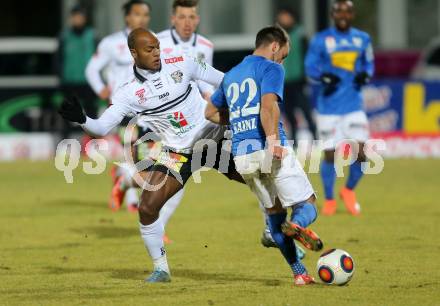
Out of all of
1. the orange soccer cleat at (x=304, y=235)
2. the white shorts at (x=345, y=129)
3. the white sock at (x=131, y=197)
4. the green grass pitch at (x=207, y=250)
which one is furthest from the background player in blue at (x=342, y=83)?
the orange soccer cleat at (x=304, y=235)

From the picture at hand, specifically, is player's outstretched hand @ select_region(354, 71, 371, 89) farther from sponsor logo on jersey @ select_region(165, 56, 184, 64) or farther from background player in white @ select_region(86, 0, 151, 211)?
sponsor logo on jersey @ select_region(165, 56, 184, 64)

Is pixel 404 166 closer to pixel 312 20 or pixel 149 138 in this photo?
pixel 149 138

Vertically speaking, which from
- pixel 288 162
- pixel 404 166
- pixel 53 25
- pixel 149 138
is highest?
pixel 288 162

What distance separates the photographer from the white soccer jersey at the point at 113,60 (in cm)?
1415

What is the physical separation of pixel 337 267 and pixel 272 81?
1.48 metres

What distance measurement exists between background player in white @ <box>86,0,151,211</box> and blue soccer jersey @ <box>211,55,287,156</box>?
15.3 ft

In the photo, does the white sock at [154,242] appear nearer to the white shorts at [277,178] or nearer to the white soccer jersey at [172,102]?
the white soccer jersey at [172,102]

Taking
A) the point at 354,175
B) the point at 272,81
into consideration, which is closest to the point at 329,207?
the point at 354,175

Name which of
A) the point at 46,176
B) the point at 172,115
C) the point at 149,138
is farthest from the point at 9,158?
the point at 172,115

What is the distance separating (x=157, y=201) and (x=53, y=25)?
27502 millimetres

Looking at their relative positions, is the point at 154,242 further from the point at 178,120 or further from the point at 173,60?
the point at 173,60

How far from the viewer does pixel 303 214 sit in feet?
29.2

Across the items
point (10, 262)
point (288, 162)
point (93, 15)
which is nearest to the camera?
point (288, 162)

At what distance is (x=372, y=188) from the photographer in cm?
1772
